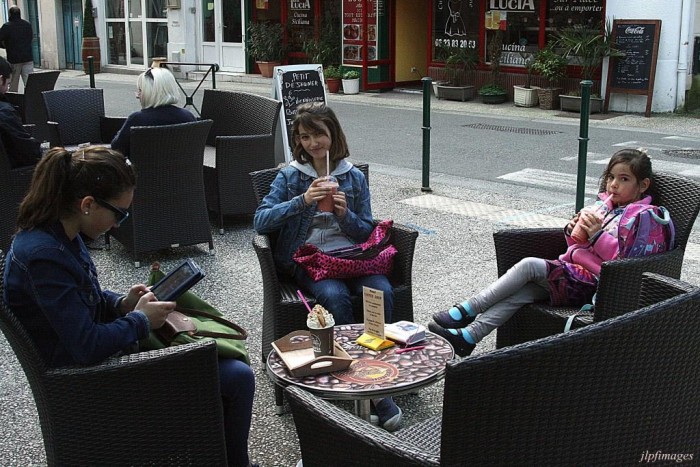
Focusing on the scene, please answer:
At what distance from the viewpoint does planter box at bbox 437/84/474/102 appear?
17297 mm

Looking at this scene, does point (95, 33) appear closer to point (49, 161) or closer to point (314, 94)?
point (314, 94)

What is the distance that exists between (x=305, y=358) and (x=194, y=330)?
1.43ft

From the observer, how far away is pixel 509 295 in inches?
174

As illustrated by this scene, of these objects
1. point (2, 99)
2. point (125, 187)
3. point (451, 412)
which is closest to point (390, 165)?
point (2, 99)

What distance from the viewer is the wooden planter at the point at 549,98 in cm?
1578

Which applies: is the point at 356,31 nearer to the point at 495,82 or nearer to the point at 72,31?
the point at 495,82

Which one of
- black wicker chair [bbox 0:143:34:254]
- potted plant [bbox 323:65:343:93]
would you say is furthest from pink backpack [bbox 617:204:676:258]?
potted plant [bbox 323:65:343:93]

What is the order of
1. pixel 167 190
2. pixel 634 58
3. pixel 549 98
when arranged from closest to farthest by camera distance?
pixel 167 190
pixel 634 58
pixel 549 98

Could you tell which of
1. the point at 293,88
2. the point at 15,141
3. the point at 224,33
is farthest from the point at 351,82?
the point at 15,141

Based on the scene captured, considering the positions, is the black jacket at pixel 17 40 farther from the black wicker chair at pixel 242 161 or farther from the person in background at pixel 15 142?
the person in background at pixel 15 142

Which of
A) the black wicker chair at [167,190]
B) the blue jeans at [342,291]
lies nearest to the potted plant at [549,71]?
the black wicker chair at [167,190]

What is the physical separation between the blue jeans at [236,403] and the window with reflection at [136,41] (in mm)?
23602

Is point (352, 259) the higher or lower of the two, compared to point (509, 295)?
higher

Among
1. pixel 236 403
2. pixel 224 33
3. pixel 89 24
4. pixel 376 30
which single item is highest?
pixel 89 24
